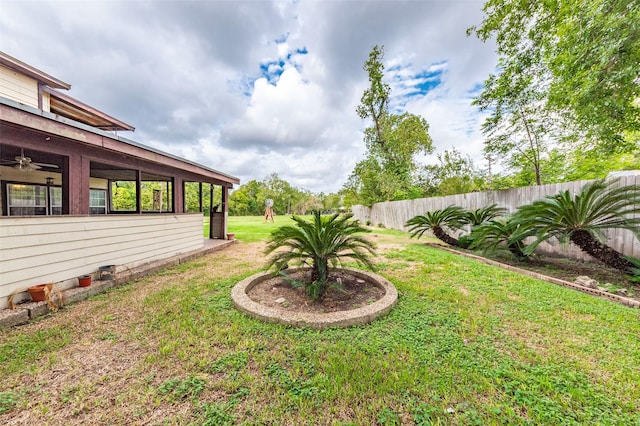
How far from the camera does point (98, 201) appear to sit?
800cm

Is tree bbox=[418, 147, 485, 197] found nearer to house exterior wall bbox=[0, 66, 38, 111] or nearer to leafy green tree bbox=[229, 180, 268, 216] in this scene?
house exterior wall bbox=[0, 66, 38, 111]

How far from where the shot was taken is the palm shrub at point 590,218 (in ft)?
10.7

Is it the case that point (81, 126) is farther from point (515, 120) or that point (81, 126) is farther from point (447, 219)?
point (515, 120)

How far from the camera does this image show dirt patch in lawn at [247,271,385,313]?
280cm

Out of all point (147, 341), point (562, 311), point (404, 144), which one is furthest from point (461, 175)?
point (147, 341)

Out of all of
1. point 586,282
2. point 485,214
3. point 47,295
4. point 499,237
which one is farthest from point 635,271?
point 47,295

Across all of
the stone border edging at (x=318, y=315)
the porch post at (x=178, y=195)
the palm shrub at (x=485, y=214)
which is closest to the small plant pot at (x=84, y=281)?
the stone border edging at (x=318, y=315)

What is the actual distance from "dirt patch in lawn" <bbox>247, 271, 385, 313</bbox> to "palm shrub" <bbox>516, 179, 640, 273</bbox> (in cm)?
291

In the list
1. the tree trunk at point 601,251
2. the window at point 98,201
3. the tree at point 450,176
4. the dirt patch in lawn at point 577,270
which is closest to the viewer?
the dirt patch in lawn at point 577,270

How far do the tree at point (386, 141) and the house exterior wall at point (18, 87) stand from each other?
569 inches

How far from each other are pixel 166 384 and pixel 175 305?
1.54 meters

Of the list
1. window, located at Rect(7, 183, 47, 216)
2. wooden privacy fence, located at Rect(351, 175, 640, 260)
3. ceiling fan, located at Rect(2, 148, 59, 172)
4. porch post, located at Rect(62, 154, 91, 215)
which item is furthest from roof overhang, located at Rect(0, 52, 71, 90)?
wooden privacy fence, located at Rect(351, 175, 640, 260)

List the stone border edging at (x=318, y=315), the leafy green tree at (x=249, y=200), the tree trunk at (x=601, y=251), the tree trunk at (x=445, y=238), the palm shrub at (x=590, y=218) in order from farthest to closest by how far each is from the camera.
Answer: the leafy green tree at (x=249, y=200)
the tree trunk at (x=445, y=238)
the tree trunk at (x=601, y=251)
the palm shrub at (x=590, y=218)
the stone border edging at (x=318, y=315)

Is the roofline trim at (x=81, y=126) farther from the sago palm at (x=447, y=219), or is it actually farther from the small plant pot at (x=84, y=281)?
the sago palm at (x=447, y=219)
